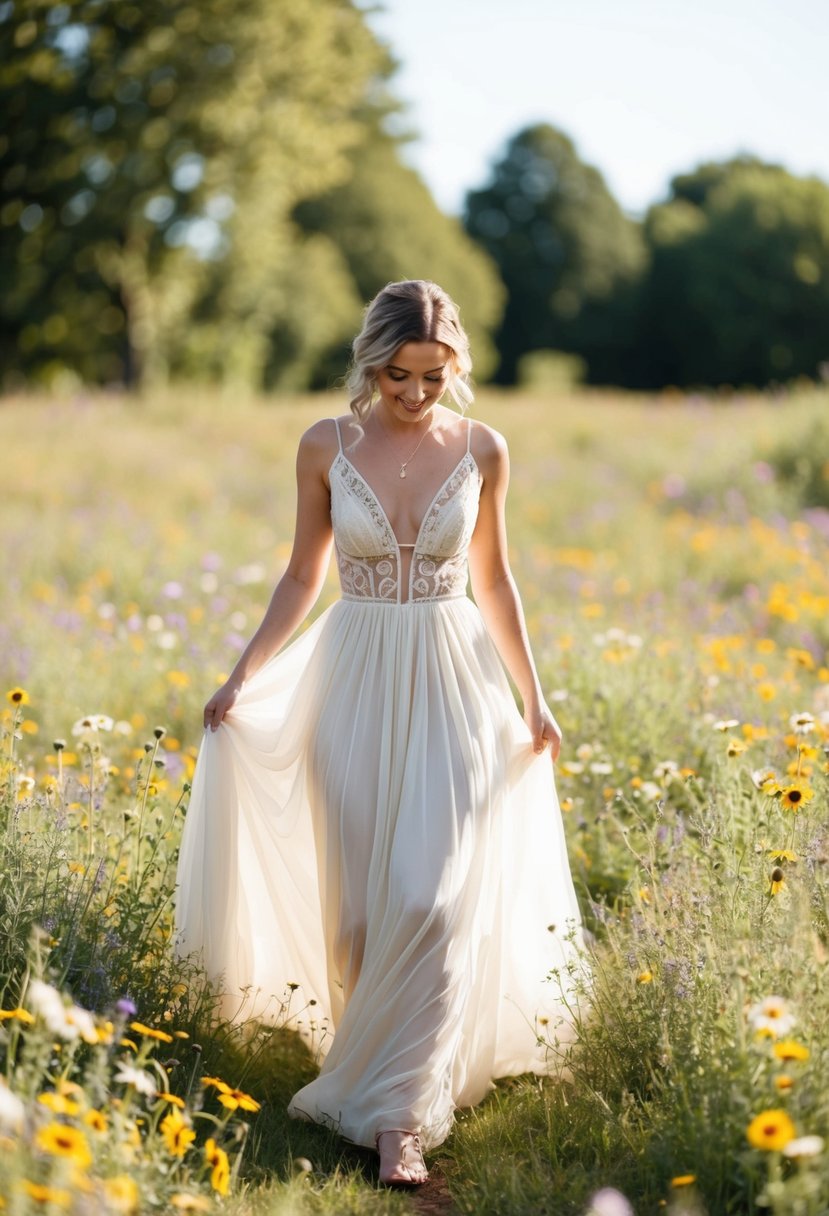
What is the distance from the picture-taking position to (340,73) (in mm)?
22500

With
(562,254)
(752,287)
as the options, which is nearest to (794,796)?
(752,287)

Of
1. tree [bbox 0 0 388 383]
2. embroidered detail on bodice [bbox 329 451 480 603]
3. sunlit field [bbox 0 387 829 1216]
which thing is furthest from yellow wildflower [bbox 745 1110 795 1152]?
tree [bbox 0 0 388 383]

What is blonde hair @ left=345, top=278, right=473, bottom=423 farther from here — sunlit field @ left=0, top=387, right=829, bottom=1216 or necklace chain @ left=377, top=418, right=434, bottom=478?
sunlit field @ left=0, top=387, right=829, bottom=1216

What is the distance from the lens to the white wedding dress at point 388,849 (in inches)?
124

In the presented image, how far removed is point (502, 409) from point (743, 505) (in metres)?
8.52

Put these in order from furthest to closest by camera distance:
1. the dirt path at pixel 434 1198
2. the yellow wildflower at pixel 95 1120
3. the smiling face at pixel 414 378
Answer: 1. the smiling face at pixel 414 378
2. the dirt path at pixel 434 1198
3. the yellow wildflower at pixel 95 1120

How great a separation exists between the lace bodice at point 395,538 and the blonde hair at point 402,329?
240mm

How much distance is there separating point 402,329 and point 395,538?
0.58m

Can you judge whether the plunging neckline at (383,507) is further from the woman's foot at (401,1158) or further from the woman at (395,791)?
the woman's foot at (401,1158)

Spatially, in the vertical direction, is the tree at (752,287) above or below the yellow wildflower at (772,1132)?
above

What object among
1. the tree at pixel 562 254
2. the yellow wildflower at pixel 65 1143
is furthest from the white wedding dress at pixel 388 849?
the tree at pixel 562 254

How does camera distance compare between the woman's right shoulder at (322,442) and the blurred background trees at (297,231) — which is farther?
the blurred background trees at (297,231)

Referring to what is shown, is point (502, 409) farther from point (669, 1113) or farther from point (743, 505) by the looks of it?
point (669, 1113)

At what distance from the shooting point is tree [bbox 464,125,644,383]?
43.9 metres
